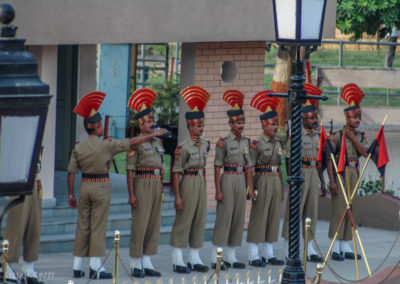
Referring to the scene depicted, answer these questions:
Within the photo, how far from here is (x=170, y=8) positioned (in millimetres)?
12344

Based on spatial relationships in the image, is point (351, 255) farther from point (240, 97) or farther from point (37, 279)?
point (37, 279)

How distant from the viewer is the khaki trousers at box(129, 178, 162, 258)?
1107 cm

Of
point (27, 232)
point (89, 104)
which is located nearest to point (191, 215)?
point (89, 104)

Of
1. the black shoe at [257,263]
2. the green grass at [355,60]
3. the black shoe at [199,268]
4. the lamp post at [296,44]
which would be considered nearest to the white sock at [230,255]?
the black shoe at [257,263]

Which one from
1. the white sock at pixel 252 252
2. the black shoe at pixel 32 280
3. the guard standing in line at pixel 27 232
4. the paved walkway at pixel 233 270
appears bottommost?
the paved walkway at pixel 233 270

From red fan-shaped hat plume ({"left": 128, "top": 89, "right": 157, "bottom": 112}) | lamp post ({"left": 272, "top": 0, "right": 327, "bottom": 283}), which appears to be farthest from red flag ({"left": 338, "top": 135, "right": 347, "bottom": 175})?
lamp post ({"left": 272, "top": 0, "right": 327, "bottom": 283})

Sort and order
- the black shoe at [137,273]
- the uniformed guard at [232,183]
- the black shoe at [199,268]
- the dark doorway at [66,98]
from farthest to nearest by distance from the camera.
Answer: the dark doorway at [66,98], the uniformed guard at [232,183], the black shoe at [199,268], the black shoe at [137,273]

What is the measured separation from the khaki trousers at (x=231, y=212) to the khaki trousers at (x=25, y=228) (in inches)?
90.7

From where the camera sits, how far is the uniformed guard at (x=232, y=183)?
38.0 feet

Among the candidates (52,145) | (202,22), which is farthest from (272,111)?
(52,145)

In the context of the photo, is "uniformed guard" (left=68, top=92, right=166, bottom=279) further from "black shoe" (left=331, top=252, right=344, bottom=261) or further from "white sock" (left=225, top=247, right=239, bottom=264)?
"black shoe" (left=331, top=252, right=344, bottom=261)

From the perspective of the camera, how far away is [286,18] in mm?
8359

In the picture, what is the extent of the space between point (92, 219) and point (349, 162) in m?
3.51

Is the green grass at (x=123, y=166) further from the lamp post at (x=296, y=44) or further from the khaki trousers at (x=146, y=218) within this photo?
the lamp post at (x=296, y=44)
